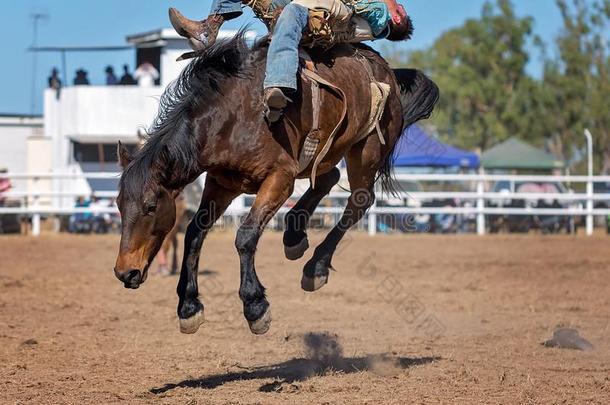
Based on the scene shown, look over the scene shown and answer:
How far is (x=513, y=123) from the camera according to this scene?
43656 millimetres

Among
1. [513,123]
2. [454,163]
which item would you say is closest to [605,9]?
[513,123]

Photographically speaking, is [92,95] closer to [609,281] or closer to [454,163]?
[454,163]

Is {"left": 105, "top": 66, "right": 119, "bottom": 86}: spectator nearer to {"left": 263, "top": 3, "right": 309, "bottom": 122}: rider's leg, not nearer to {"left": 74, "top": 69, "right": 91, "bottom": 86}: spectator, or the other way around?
{"left": 74, "top": 69, "right": 91, "bottom": 86}: spectator

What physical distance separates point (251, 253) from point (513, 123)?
40025 millimetres

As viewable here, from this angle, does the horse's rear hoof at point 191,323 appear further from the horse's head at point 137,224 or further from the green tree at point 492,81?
the green tree at point 492,81

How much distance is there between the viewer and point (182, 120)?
17.6 ft

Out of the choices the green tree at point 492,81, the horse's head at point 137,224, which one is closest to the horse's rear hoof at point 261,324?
the horse's head at point 137,224

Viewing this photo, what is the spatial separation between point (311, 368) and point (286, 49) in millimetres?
2260

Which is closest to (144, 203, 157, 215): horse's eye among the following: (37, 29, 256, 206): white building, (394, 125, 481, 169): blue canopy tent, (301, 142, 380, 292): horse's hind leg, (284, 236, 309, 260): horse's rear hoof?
(284, 236, 309, 260): horse's rear hoof

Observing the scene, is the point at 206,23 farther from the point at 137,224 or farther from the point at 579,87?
the point at 579,87

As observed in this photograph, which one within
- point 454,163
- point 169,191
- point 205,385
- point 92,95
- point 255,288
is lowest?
point 205,385

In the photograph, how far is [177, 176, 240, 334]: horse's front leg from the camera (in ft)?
17.7

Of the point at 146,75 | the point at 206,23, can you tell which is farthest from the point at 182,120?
the point at 146,75

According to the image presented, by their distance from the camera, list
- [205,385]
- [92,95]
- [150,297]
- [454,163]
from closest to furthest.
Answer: [205,385]
[150,297]
[454,163]
[92,95]
